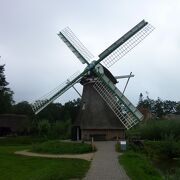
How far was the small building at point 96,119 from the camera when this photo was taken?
133ft

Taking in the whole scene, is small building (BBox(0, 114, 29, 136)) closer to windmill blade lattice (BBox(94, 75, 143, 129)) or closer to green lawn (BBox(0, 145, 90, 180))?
windmill blade lattice (BBox(94, 75, 143, 129))

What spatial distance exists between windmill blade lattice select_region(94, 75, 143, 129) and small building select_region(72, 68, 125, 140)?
0.92m

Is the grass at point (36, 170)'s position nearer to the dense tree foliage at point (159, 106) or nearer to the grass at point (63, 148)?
the grass at point (63, 148)

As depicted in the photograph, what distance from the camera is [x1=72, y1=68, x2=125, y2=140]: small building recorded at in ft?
133

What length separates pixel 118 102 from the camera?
38.7 m

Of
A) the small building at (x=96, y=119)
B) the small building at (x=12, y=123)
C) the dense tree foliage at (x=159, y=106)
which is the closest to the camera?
the small building at (x=96, y=119)

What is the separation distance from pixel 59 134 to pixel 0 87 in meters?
8.96

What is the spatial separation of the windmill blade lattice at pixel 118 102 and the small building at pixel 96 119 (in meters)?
0.92

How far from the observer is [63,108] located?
265 ft

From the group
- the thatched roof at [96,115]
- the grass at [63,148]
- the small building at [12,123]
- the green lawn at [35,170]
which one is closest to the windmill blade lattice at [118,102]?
the thatched roof at [96,115]

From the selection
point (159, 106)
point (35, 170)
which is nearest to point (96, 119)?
point (35, 170)

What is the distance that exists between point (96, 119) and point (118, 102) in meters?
3.11

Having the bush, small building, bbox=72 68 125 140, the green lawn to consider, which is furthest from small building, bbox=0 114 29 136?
the green lawn

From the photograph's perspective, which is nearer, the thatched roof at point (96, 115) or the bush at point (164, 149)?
the bush at point (164, 149)
